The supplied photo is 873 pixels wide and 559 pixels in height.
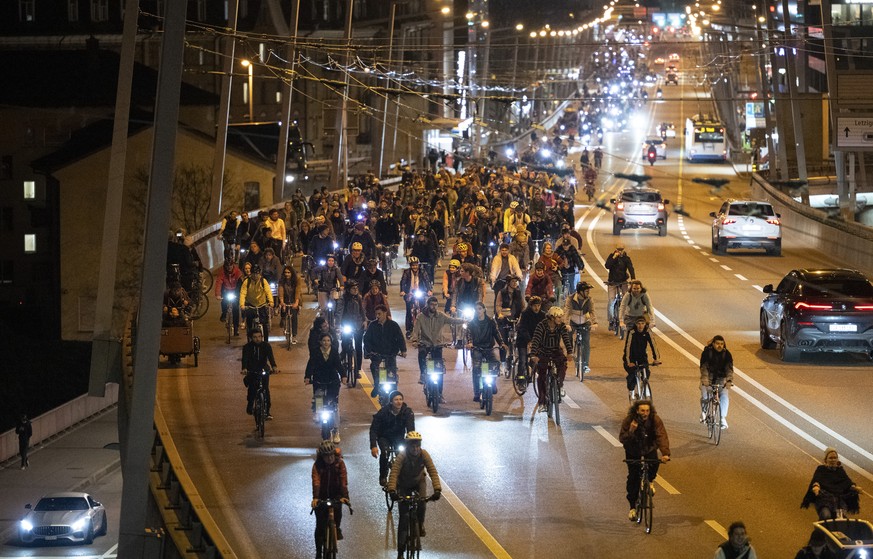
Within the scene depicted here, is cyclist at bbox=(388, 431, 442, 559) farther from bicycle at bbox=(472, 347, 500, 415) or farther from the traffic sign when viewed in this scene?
the traffic sign

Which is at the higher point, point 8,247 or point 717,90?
point 717,90

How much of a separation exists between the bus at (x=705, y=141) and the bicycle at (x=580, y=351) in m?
78.7

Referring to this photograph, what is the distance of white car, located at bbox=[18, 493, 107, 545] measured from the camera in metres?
45.1

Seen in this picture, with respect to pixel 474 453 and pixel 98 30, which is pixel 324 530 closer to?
pixel 474 453

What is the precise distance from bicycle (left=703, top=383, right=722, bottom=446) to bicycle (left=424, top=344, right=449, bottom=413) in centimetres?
368

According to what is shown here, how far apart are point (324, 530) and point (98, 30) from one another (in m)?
103

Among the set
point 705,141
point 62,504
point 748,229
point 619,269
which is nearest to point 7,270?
point 705,141

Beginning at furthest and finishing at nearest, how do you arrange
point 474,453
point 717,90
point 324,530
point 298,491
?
point 717,90 < point 474,453 < point 298,491 < point 324,530

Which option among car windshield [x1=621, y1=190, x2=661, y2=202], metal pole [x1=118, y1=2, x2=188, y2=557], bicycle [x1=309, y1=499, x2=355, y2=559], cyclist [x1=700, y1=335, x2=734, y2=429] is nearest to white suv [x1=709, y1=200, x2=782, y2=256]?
car windshield [x1=621, y1=190, x2=661, y2=202]

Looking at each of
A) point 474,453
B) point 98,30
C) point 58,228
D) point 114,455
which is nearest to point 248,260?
point 474,453

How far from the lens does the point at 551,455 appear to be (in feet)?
61.6

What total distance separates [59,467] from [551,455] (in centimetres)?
4293

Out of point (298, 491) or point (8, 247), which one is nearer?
point (298, 491)

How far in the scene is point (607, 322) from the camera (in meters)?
30.9
